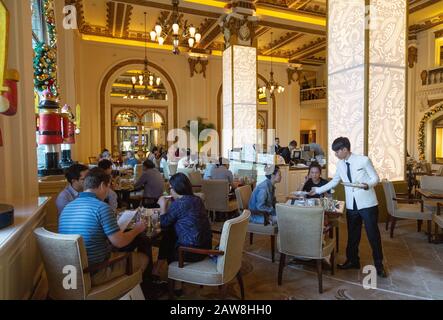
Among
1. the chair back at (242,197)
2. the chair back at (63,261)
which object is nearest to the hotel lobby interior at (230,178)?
the chair back at (63,261)

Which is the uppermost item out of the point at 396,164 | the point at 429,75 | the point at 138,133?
the point at 429,75

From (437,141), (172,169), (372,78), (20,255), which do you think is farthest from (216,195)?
(437,141)

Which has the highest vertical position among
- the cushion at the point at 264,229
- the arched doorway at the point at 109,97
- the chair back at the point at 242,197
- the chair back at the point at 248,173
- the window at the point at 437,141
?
the arched doorway at the point at 109,97

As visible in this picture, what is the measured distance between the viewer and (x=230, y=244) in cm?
253

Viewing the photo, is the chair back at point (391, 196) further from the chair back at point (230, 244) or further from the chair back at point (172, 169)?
the chair back at point (172, 169)

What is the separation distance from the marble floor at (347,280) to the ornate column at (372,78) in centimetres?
179

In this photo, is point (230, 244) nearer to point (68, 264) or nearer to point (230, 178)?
point (68, 264)

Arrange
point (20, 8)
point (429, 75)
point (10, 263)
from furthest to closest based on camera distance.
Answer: point (429, 75)
point (20, 8)
point (10, 263)

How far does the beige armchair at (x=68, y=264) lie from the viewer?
6.72 ft

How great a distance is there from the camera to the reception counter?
1845 millimetres
